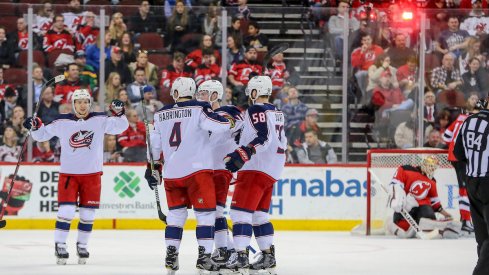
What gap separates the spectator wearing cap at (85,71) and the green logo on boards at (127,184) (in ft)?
3.52

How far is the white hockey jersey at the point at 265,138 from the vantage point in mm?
8562

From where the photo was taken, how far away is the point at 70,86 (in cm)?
1391

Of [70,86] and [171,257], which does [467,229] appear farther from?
[171,257]

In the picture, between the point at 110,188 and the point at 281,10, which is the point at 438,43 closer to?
the point at 281,10

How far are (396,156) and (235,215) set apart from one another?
5.07 metres

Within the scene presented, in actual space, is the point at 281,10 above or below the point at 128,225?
above

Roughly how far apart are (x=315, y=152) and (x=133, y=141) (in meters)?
2.12

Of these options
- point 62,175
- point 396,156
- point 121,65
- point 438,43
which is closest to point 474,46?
point 438,43

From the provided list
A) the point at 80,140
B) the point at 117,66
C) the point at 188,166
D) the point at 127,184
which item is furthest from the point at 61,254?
the point at 117,66

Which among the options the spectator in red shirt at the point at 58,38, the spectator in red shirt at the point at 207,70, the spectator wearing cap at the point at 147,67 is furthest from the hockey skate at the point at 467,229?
the spectator in red shirt at the point at 58,38

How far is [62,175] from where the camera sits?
991cm

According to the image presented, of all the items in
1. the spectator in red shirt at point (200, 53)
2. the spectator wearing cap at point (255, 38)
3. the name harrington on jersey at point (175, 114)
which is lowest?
the name harrington on jersey at point (175, 114)

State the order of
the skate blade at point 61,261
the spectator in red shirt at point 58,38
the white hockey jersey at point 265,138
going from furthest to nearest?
the spectator in red shirt at point 58,38 < the skate blade at point 61,261 < the white hockey jersey at point 265,138

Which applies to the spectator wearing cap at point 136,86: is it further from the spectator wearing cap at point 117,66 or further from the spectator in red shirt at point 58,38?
the spectator in red shirt at point 58,38
